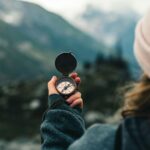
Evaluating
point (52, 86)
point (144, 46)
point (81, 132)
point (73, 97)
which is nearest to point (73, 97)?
point (73, 97)

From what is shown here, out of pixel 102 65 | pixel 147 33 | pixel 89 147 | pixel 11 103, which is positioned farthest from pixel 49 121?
pixel 102 65

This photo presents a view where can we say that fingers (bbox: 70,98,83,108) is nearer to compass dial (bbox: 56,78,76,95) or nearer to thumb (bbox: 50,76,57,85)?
compass dial (bbox: 56,78,76,95)

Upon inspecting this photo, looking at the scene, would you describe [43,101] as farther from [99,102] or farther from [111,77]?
[111,77]

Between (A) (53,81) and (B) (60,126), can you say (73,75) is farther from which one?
(B) (60,126)

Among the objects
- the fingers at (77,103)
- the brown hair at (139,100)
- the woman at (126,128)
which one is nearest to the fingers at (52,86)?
the fingers at (77,103)

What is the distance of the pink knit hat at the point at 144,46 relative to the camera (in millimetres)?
3129

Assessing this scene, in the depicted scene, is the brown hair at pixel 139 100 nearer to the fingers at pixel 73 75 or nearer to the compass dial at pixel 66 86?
the compass dial at pixel 66 86

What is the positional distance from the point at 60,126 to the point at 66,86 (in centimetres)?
27

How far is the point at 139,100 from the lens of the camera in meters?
3.06

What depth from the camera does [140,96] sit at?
3.06 metres

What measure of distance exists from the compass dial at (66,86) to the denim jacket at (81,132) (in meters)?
0.04

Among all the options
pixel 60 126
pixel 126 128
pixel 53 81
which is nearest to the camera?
pixel 126 128

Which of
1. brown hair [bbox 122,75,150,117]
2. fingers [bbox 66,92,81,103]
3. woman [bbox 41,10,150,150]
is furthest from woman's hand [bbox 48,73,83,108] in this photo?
brown hair [bbox 122,75,150,117]

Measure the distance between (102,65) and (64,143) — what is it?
133 meters
